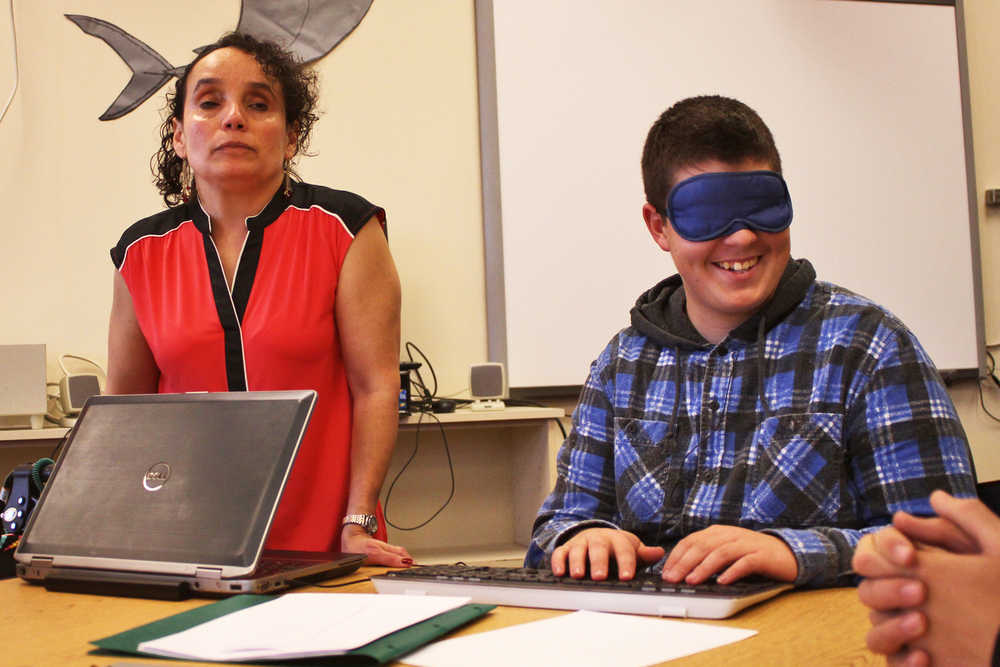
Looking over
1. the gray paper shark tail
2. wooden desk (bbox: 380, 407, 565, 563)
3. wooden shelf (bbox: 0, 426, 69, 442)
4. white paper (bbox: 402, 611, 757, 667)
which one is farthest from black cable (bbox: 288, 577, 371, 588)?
the gray paper shark tail

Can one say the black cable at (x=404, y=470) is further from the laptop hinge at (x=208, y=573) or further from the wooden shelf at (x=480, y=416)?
the laptop hinge at (x=208, y=573)

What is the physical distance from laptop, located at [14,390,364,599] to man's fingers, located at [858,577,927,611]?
63 centimetres

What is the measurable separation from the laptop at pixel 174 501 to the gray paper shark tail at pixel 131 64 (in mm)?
1974

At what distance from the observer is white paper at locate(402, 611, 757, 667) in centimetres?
74

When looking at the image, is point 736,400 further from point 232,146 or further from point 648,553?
point 232,146

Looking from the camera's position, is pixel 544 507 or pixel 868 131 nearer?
pixel 544 507

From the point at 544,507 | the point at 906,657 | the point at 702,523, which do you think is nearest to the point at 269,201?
the point at 544,507

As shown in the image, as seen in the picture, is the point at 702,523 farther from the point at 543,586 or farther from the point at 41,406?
the point at 41,406

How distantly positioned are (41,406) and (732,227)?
1942 mm

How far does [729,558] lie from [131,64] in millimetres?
2617

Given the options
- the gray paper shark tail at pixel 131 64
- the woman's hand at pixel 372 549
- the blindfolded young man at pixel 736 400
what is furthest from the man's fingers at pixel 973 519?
the gray paper shark tail at pixel 131 64

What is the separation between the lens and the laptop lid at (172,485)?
1.05m

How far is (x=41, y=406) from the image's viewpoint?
2484 mm

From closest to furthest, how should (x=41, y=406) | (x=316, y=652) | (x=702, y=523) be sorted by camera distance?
(x=316, y=652)
(x=702, y=523)
(x=41, y=406)
